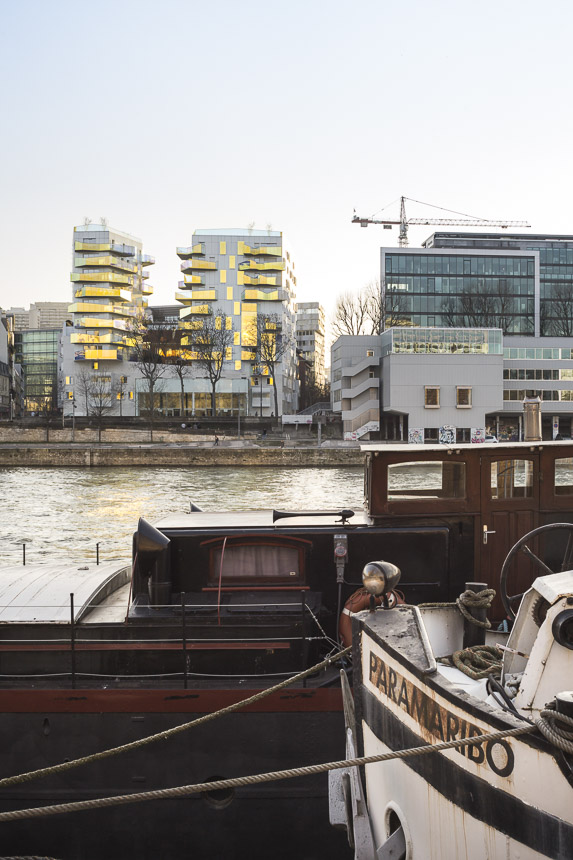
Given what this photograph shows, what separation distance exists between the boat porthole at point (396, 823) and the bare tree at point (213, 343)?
2998 inches

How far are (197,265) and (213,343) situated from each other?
1407cm

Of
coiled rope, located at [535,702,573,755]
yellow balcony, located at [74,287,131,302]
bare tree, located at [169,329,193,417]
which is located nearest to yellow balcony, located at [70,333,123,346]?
yellow balcony, located at [74,287,131,302]

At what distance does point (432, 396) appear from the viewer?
65250 millimetres

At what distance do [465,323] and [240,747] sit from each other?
8685cm

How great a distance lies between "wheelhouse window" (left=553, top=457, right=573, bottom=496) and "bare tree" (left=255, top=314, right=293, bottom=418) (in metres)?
77.0

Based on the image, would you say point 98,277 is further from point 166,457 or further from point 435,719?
point 435,719

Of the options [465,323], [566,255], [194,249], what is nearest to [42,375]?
[194,249]

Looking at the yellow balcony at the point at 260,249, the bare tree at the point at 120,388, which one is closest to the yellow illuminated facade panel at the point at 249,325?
the yellow balcony at the point at 260,249

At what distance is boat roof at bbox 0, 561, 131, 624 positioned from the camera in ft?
25.6

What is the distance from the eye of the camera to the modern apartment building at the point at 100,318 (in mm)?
94938

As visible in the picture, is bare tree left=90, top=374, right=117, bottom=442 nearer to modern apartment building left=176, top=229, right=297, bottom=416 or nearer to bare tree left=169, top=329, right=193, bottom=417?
bare tree left=169, top=329, right=193, bottom=417

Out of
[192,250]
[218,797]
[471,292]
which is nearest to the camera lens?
[218,797]

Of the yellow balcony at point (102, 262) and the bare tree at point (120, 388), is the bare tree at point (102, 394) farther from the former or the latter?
the yellow balcony at point (102, 262)

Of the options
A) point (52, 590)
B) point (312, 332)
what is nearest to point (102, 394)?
point (52, 590)
